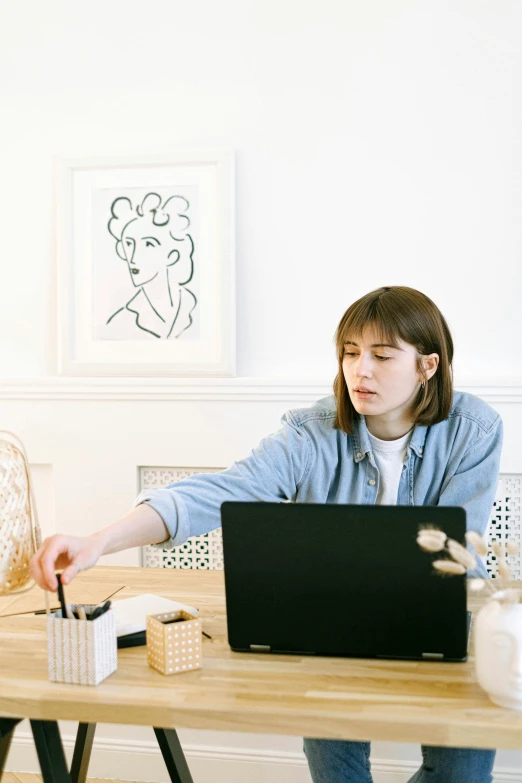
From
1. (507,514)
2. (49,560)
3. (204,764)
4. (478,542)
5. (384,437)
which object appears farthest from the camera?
(204,764)

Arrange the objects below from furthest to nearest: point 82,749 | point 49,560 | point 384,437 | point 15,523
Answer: point 384,437
point 82,749
point 15,523
point 49,560

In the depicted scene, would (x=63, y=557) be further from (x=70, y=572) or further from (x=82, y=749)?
(x=82, y=749)

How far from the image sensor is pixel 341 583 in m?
1.32

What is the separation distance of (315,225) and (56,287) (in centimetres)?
85

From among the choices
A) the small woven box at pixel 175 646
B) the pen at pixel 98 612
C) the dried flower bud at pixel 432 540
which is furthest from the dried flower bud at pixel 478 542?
the pen at pixel 98 612

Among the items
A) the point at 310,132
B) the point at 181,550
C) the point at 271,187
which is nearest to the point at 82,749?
the point at 181,550

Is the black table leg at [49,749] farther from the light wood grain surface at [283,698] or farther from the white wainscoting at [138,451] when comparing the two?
the white wainscoting at [138,451]

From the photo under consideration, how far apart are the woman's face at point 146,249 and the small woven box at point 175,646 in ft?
5.00

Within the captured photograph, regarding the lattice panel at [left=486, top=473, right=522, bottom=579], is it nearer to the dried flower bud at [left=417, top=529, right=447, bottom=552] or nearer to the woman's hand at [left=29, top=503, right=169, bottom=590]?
the woman's hand at [left=29, top=503, right=169, bottom=590]

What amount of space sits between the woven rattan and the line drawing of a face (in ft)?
3.36

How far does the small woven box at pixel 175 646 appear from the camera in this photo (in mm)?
1312

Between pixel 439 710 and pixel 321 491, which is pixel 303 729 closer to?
pixel 439 710

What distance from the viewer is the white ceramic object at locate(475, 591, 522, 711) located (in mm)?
1168

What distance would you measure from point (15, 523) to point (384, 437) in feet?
2.75
